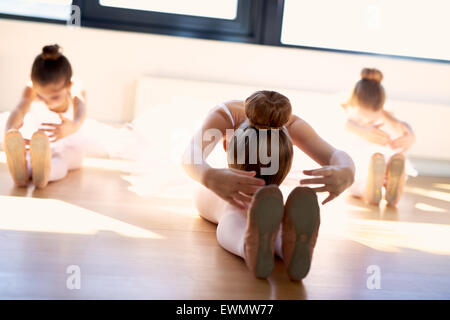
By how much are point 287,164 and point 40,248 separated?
0.63 meters

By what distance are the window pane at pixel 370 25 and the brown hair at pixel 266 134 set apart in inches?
73.2

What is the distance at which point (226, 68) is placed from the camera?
9.61 ft

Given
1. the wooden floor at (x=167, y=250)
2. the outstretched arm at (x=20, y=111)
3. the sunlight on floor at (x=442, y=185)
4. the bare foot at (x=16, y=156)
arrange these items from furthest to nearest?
the sunlight on floor at (x=442, y=185)
the outstretched arm at (x=20, y=111)
the bare foot at (x=16, y=156)
the wooden floor at (x=167, y=250)

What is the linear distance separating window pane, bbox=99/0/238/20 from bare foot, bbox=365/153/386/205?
134 centimetres

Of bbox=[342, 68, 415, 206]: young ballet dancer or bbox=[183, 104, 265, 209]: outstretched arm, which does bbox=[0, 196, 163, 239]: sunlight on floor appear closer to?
bbox=[183, 104, 265, 209]: outstretched arm

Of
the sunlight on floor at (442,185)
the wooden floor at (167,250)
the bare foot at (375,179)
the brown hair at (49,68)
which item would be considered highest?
the brown hair at (49,68)

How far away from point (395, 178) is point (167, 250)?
3.65 ft

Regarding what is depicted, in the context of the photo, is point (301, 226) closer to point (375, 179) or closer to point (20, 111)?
point (375, 179)

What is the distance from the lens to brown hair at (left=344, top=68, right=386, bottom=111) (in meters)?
2.29

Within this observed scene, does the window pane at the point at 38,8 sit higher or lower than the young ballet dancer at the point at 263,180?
higher

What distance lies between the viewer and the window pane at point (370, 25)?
10.2 ft

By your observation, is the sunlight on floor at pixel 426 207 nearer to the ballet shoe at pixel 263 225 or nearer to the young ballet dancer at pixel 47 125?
the ballet shoe at pixel 263 225

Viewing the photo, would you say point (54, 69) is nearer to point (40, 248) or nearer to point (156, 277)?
point (40, 248)

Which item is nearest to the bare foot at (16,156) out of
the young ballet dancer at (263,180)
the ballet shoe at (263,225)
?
the young ballet dancer at (263,180)
